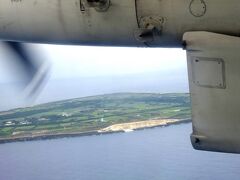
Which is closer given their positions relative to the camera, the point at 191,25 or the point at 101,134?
the point at 191,25

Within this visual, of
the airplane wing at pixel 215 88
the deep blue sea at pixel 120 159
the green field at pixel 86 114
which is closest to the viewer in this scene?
the airplane wing at pixel 215 88

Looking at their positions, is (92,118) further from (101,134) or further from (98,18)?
(98,18)

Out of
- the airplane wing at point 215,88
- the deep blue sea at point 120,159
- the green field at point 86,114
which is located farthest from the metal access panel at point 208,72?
the green field at point 86,114

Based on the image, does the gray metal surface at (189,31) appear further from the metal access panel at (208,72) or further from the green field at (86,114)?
the green field at (86,114)

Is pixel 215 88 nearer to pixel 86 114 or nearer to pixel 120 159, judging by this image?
pixel 120 159

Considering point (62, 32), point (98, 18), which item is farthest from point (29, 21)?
point (98, 18)
